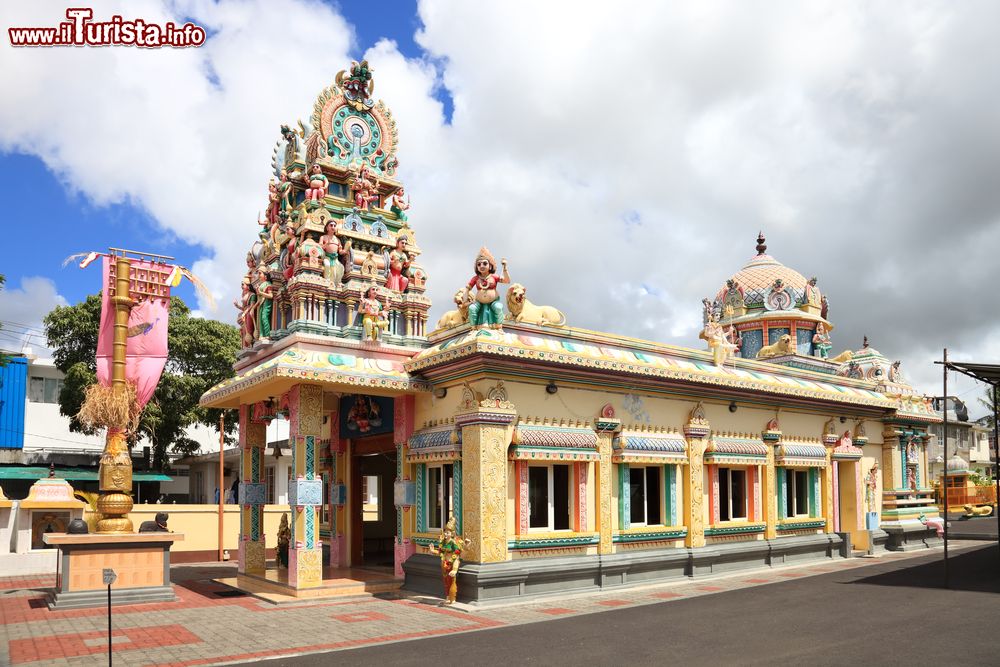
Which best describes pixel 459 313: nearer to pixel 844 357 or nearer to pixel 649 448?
pixel 649 448

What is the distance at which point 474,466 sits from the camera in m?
14.6

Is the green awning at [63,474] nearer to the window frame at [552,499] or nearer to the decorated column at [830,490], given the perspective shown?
the window frame at [552,499]

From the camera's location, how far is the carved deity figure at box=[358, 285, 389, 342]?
1672 cm

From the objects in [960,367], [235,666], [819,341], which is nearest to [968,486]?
[819,341]

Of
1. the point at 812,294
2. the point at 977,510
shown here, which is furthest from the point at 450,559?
the point at 977,510

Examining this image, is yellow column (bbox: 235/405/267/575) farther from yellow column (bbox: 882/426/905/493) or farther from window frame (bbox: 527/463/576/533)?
yellow column (bbox: 882/426/905/493)

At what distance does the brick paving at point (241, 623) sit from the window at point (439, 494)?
1585mm

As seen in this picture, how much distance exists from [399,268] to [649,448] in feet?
22.7

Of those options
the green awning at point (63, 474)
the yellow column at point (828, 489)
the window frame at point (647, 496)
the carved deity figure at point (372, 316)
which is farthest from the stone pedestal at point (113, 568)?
the green awning at point (63, 474)

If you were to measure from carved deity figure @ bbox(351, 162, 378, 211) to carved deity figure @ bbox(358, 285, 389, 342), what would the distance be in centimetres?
277

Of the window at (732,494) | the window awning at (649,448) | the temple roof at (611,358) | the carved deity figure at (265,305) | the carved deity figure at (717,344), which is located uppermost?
the carved deity figure at (265,305)

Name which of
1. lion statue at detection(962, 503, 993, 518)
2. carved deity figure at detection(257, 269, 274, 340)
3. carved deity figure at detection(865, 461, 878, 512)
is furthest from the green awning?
lion statue at detection(962, 503, 993, 518)

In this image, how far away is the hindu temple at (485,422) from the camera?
1498cm

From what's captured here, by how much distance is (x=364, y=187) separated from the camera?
18891 mm
